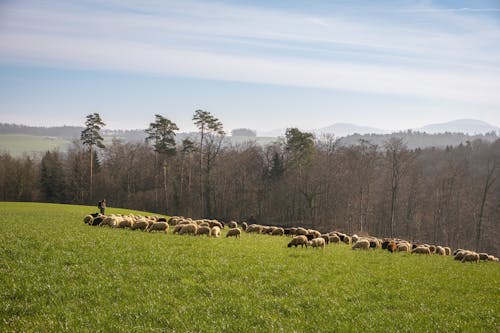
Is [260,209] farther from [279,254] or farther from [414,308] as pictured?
[414,308]

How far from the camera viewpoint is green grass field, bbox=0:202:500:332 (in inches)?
429

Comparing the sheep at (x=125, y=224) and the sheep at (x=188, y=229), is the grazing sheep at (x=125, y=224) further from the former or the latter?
the sheep at (x=188, y=229)

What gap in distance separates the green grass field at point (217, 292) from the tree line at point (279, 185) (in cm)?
5118

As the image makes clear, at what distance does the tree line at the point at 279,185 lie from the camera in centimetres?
7244

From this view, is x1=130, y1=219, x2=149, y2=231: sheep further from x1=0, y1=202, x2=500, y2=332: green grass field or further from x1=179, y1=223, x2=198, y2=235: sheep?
x1=0, y1=202, x2=500, y2=332: green grass field

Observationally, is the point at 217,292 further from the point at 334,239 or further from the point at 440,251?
the point at 440,251

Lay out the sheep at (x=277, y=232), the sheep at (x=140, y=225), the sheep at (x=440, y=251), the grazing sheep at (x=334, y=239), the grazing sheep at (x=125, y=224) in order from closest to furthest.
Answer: the sheep at (x=140, y=225)
the grazing sheep at (x=125, y=224)
the sheep at (x=440, y=251)
the grazing sheep at (x=334, y=239)
the sheep at (x=277, y=232)

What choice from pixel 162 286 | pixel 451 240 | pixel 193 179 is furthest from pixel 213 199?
pixel 162 286

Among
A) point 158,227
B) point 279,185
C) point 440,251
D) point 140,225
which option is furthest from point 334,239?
point 279,185

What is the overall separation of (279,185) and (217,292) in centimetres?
6718

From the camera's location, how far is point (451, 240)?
74625mm

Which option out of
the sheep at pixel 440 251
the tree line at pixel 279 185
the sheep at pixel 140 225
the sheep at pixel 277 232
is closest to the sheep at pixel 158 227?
the sheep at pixel 140 225

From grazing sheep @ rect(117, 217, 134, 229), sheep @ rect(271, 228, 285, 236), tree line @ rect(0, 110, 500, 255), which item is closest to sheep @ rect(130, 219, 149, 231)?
grazing sheep @ rect(117, 217, 134, 229)

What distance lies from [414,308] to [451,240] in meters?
71.2
